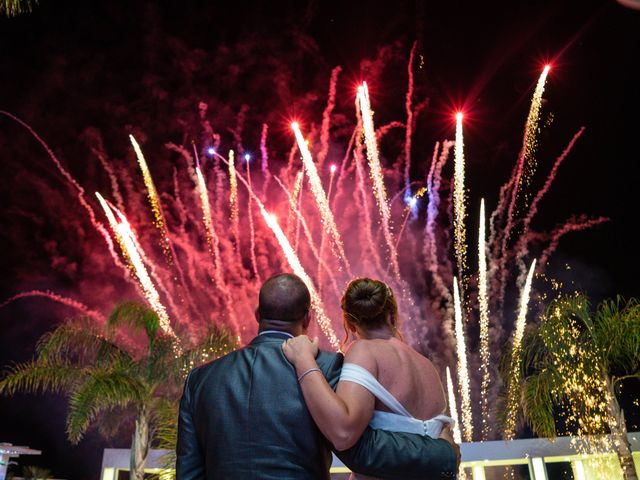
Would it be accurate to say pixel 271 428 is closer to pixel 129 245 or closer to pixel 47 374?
pixel 47 374

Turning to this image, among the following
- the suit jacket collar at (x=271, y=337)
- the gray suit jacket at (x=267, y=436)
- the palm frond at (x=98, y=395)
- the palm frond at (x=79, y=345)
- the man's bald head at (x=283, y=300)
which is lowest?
the gray suit jacket at (x=267, y=436)

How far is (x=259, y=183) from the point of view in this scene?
22.7 metres

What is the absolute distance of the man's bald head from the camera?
9.84 feet

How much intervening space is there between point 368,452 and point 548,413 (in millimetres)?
10303

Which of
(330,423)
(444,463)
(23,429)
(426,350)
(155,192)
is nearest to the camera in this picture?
(330,423)

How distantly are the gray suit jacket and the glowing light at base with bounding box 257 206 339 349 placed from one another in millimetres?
17731

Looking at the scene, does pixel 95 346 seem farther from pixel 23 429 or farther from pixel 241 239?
pixel 23 429

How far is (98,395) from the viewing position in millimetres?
10805

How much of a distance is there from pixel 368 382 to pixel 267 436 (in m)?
0.57

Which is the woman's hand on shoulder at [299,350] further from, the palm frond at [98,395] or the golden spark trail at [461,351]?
the golden spark trail at [461,351]

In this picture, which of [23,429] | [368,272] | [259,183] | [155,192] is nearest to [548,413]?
[368,272]

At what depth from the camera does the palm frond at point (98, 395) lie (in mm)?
10672

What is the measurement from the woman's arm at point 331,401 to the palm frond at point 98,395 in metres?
9.16

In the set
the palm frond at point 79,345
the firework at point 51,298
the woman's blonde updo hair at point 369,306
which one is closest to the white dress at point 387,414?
the woman's blonde updo hair at point 369,306
